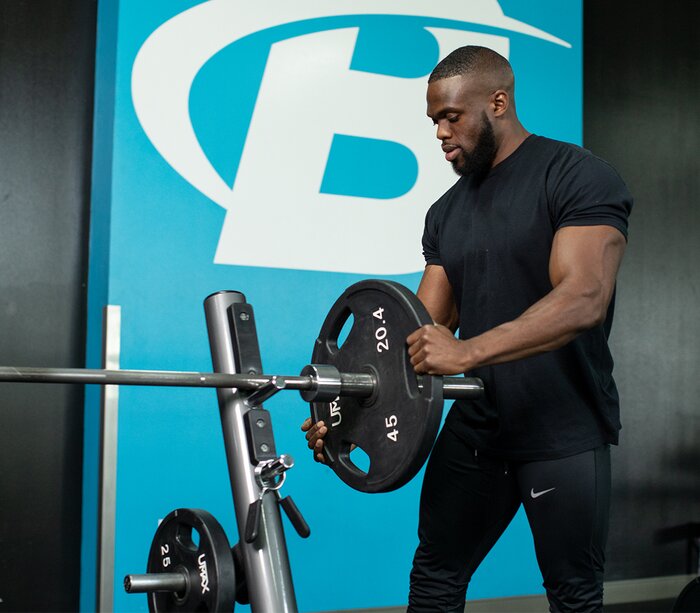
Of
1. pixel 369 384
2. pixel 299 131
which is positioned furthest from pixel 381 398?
pixel 299 131

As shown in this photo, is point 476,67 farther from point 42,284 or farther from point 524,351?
point 42,284

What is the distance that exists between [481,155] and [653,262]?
2.58 metres

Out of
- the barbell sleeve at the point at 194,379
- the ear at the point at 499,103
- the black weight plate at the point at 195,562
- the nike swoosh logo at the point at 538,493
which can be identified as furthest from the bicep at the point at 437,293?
the black weight plate at the point at 195,562

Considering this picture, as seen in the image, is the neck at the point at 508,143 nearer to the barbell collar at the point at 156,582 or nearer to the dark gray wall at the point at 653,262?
the barbell collar at the point at 156,582

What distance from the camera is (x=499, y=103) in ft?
7.04

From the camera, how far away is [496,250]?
206cm

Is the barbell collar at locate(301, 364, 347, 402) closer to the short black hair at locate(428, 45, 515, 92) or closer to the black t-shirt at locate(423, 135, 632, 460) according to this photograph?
the black t-shirt at locate(423, 135, 632, 460)

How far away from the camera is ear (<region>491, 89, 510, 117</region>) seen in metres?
2.14

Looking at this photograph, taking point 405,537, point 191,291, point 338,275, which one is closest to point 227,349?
point 191,291

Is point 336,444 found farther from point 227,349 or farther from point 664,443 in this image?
point 664,443

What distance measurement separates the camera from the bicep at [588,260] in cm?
181

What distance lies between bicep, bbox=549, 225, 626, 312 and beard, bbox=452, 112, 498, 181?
32 cm

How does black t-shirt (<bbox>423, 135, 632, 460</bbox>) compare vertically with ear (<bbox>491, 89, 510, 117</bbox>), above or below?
below

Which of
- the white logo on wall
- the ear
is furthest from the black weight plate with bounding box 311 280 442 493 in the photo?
the white logo on wall
